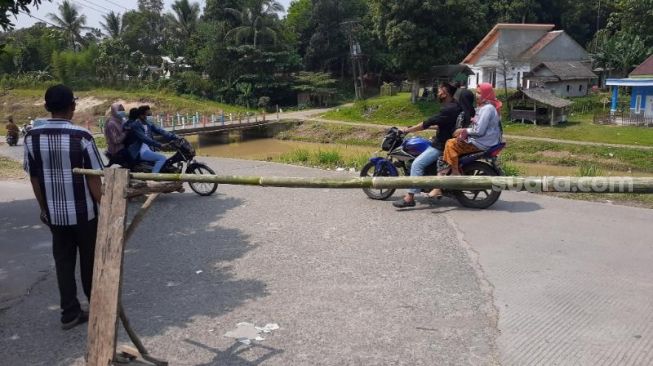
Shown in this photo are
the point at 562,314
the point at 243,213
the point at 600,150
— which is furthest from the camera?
the point at 600,150

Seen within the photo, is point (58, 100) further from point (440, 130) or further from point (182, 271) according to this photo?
point (440, 130)

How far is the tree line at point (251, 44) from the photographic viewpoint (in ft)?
141

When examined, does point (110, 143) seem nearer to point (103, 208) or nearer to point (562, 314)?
point (103, 208)

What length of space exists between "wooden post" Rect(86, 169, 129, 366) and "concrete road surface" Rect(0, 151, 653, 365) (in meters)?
0.91

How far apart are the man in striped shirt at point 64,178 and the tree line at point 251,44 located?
33026 mm

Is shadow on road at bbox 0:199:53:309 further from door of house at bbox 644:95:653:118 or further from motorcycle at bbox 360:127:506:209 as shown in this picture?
door of house at bbox 644:95:653:118

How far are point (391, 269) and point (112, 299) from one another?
306 cm

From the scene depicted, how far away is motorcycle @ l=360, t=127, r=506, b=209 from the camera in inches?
290

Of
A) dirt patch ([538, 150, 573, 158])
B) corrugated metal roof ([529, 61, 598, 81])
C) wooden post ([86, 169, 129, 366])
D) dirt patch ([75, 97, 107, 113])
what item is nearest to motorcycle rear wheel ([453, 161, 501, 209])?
wooden post ([86, 169, 129, 366])

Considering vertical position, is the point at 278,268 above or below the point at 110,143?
below

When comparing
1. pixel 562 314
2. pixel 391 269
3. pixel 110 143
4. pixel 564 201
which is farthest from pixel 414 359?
pixel 110 143

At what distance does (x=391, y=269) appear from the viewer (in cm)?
525

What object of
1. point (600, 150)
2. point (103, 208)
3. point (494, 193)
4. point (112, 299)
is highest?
point (103, 208)

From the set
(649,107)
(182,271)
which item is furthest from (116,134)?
(649,107)
